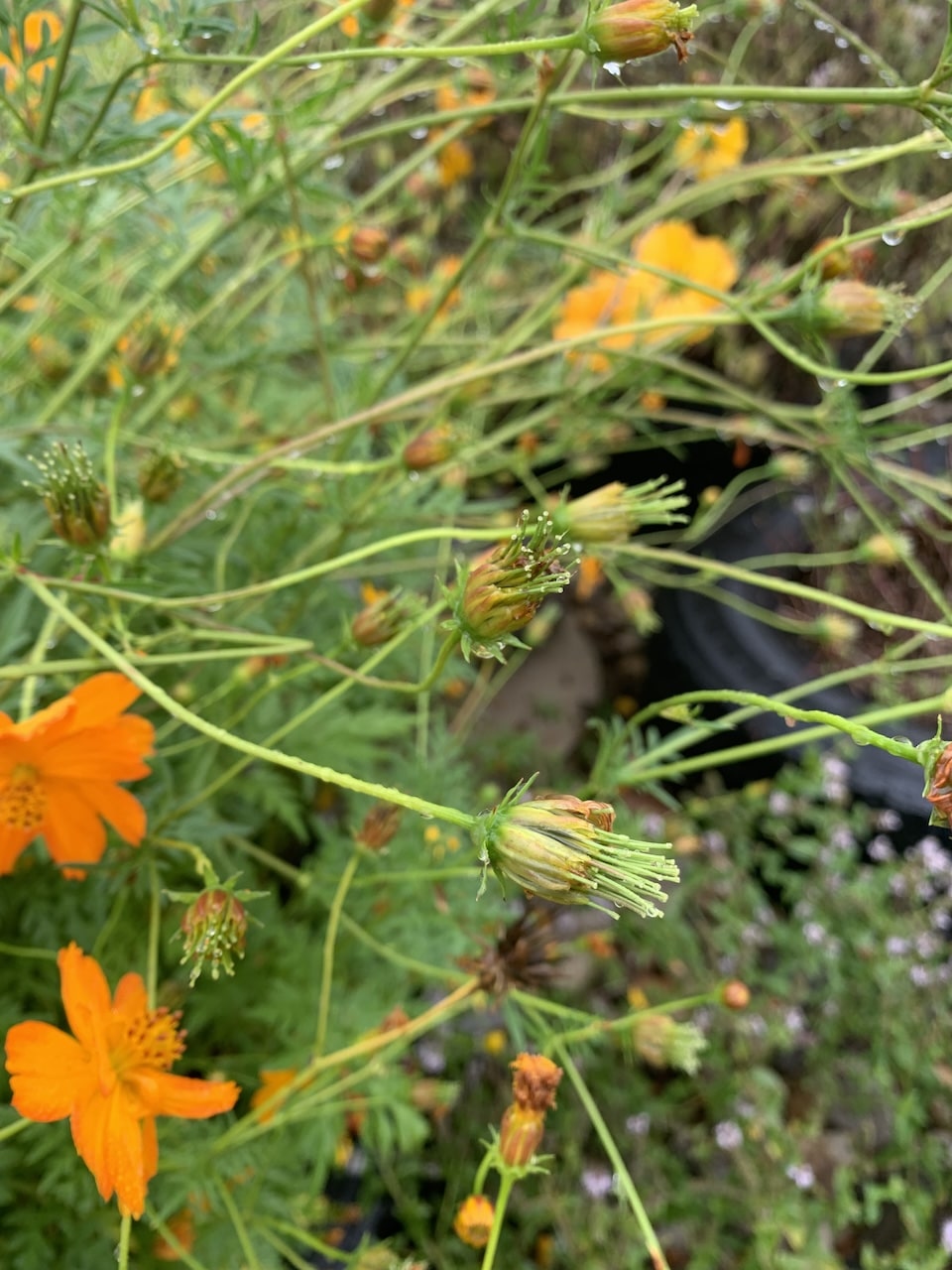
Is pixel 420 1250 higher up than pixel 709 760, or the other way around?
pixel 709 760

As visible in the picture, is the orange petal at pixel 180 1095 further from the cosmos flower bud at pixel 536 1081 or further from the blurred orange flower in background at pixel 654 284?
the blurred orange flower in background at pixel 654 284

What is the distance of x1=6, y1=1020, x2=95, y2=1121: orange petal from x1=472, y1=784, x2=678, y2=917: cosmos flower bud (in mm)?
200

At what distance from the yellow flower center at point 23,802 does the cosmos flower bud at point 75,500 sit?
0.11 meters

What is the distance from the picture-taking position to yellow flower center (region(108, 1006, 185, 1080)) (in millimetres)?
428

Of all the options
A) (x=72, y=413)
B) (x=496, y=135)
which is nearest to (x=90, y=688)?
(x=72, y=413)

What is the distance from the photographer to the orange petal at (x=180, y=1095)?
0.42m

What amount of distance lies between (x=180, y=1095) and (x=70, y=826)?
140 millimetres

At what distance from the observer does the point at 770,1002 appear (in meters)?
0.95

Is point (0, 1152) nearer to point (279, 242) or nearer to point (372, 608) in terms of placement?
point (372, 608)

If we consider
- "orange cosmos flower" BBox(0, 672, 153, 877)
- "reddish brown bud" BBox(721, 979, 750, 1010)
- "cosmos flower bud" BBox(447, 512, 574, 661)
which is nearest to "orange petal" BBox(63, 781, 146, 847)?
"orange cosmos flower" BBox(0, 672, 153, 877)

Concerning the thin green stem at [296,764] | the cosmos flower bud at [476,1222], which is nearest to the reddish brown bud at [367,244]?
the thin green stem at [296,764]

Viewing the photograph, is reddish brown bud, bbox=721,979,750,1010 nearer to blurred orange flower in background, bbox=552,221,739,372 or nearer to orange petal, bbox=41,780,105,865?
orange petal, bbox=41,780,105,865

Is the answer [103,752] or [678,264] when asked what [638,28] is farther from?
[678,264]

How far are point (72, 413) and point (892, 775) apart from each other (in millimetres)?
875
